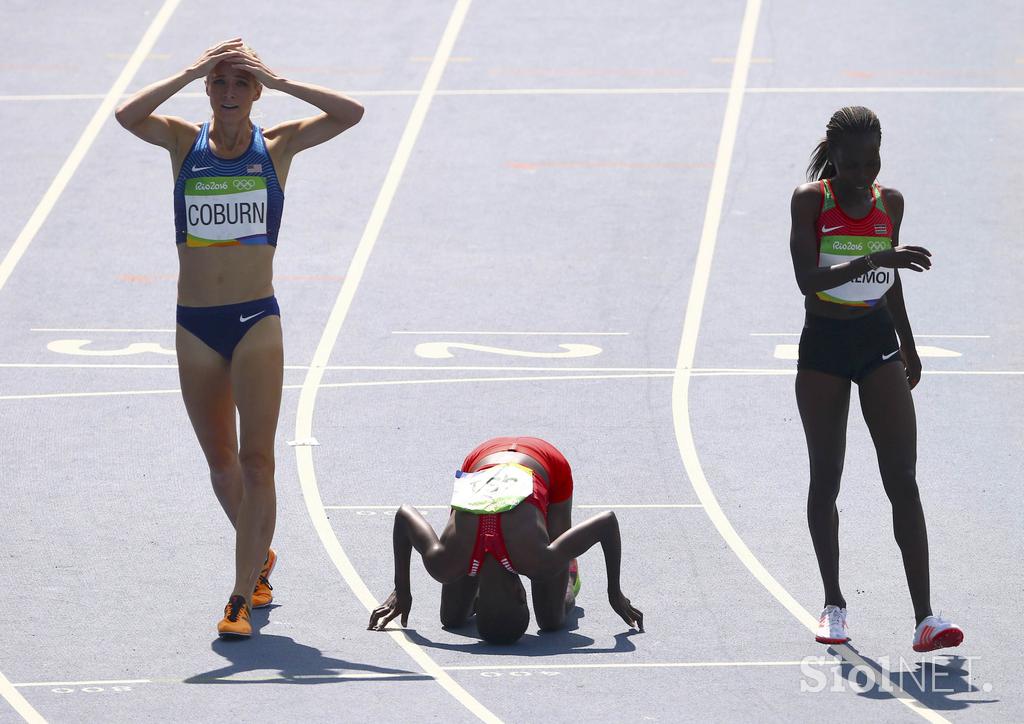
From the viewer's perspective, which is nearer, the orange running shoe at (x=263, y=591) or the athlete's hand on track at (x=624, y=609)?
the athlete's hand on track at (x=624, y=609)

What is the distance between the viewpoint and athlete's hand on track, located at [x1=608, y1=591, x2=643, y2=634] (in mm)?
7297

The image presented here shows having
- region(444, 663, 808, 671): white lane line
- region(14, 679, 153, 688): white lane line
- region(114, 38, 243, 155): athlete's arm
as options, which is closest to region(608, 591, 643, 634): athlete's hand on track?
region(444, 663, 808, 671): white lane line

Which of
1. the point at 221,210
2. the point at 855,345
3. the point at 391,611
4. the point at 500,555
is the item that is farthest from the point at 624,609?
the point at 221,210

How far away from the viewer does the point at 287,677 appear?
679 cm

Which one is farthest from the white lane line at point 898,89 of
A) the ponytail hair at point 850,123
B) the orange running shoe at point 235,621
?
the orange running shoe at point 235,621

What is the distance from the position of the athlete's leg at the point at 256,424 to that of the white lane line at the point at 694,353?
236cm

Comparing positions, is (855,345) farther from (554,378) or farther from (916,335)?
(916,335)

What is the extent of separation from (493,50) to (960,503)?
10.6 meters

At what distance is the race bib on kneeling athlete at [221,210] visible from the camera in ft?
24.6

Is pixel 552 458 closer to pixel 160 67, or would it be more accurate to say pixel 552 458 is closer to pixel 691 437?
pixel 691 437

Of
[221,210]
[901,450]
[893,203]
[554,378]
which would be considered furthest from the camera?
[554,378]

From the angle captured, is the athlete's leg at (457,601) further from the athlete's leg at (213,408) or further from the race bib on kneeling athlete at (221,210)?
the race bib on kneeling athlete at (221,210)

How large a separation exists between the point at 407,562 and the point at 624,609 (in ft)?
3.16

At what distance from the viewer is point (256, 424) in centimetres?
746
